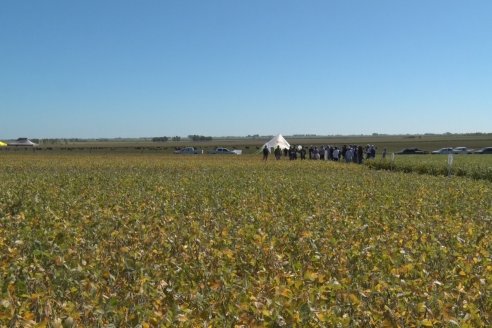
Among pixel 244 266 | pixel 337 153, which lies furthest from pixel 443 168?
pixel 244 266

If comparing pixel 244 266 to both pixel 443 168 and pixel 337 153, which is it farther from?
pixel 337 153

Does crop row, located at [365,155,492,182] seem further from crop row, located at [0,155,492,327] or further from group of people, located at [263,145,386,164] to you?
crop row, located at [0,155,492,327]

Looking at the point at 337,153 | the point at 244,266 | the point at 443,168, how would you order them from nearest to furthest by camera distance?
1. the point at 244,266
2. the point at 443,168
3. the point at 337,153

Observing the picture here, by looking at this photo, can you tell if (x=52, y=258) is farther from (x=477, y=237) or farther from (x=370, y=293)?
(x=477, y=237)

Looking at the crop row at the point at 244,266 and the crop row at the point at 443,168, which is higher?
the crop row at the point at 244,266

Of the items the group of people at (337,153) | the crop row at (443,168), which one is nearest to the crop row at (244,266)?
the crop row at (443,168)

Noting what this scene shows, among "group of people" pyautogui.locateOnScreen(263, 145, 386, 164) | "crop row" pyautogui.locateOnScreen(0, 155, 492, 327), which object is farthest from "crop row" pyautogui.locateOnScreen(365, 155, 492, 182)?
"crop row" pyautogui.locateOnScreen(0, 155, 492, 327)

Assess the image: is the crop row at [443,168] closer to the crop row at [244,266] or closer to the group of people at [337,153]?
the group of people at [337,153]

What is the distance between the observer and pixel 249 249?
7074 mm

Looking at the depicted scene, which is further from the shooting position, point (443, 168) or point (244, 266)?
point (443, 168)

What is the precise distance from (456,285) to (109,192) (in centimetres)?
1143

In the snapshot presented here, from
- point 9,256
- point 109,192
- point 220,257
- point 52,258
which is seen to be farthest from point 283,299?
point 109,192

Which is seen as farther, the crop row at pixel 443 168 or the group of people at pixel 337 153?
the group of people at pixel 337 153

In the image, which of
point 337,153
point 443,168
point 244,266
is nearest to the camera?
point 244,266
